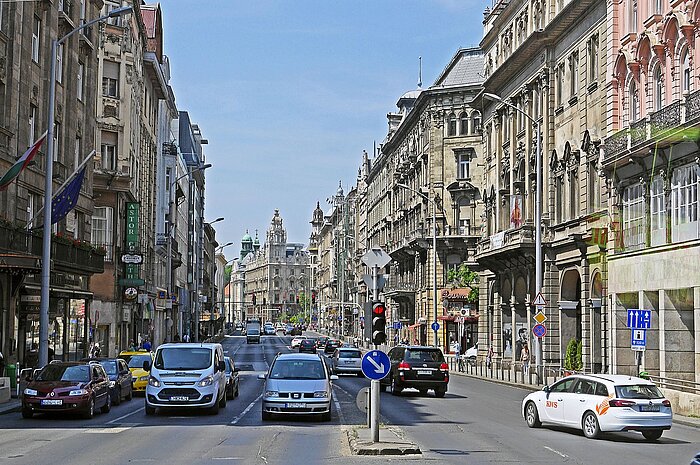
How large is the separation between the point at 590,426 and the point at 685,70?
741 inches

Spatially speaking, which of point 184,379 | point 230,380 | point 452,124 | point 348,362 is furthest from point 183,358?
point 452,124

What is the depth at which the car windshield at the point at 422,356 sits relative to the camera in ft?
118

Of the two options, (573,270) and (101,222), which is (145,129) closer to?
(101,222)

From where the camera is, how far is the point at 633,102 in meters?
41.3

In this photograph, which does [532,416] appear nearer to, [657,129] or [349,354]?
[657,129]

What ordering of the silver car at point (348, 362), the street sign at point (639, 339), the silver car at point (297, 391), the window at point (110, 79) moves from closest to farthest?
the silver car at point (297, 391)
the street sign at point (639, 339)
the silver car at point (348, 362)
the window at point (110, 79)

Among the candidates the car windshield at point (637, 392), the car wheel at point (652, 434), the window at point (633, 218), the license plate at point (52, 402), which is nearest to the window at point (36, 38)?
the license plate at point (52, 402)

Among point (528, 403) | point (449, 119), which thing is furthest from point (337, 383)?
point (449, 119)

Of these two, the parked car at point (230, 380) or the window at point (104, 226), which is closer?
the parked car at point (230, 380)

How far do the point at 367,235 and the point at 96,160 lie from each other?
7994cm

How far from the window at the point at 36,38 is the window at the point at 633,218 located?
23807mm

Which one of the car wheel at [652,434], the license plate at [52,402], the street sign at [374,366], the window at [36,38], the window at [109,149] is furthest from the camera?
the window at [109,149]

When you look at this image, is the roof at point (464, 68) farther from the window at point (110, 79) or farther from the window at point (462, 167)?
the window at point (110, 79)

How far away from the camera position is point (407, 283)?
95000mm
